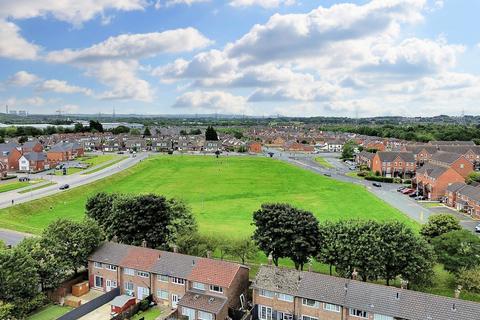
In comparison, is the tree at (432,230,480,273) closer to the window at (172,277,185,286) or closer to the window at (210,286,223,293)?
the window at (210,286,223,293)

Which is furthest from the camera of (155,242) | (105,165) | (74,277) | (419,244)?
(105,165)

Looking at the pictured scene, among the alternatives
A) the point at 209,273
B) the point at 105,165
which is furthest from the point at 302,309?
the point at 105,165

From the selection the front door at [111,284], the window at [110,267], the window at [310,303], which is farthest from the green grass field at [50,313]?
the window at [310,303]

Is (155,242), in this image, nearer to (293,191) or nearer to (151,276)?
(151,276)

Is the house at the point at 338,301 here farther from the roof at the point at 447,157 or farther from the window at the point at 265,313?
the roof at the point at 447,157

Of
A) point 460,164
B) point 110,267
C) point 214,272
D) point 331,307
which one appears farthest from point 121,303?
point 460,164

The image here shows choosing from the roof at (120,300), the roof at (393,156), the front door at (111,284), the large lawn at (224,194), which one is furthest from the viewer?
the roof at (393,156)

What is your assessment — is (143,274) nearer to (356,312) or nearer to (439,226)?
(356,312)
